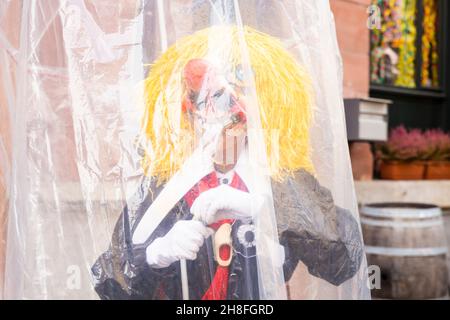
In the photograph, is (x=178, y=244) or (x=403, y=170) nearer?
(x=178, y=244)

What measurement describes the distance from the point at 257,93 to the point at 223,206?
28 centimetres

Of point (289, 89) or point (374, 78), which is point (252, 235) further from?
point (374, 78)

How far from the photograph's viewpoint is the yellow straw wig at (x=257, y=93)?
136cm

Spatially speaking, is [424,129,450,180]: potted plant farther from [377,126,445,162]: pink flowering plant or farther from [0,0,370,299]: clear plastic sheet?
[0,0,370,299]: clear plastic sheet

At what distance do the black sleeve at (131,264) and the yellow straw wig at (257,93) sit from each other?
0.23 ft

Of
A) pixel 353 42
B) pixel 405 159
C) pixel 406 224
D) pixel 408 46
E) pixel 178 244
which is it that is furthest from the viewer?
pixel 408 46

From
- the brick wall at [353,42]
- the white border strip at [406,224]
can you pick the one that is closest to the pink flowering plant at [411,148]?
the brick wall at [353,42]

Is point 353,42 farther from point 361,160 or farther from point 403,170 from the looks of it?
point 403,170

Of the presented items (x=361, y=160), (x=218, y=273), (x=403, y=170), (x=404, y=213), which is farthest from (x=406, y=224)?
(x=218, y=273)

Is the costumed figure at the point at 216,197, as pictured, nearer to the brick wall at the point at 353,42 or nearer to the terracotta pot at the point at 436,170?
the brick wall at the point at 353,42

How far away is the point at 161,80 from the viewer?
1.40 m

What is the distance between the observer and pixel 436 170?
15.7 feet

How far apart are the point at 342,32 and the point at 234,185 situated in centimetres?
329
